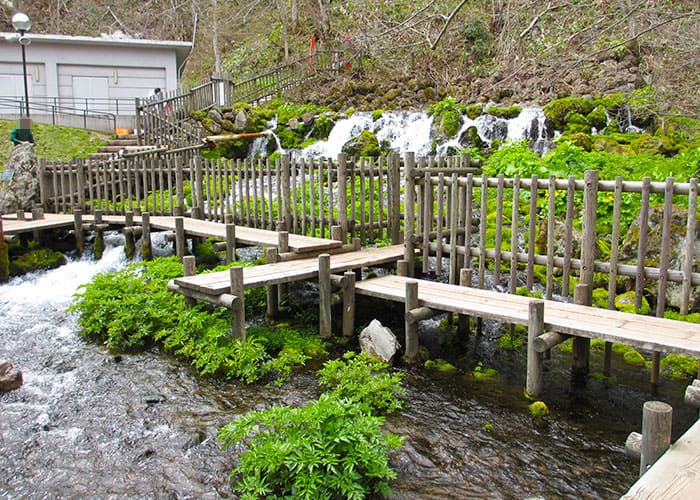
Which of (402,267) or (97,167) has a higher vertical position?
(97,167)

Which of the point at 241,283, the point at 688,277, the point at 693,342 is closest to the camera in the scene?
the point at 693,342

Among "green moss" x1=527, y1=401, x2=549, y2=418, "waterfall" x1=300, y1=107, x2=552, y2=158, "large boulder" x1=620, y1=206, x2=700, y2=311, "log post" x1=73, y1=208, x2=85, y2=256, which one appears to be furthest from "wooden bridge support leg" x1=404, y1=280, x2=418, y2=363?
"waterfall" x1=300, y1=107, x2=552, y2=158

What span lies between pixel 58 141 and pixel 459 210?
1836cm

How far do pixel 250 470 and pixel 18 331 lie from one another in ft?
21.2

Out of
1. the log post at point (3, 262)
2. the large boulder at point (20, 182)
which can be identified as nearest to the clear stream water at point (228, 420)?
the log post at point (3, 262)

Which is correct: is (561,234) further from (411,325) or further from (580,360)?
(411,325)

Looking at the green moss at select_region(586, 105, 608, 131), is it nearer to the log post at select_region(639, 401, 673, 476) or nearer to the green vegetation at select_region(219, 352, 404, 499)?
the green vegetation at select_region(219, 352, 404, 499)

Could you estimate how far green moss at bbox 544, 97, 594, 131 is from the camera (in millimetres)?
19250

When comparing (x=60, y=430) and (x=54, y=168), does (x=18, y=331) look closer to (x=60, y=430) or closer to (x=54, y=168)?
(x=60, y=430)

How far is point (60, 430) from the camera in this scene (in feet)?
21.8

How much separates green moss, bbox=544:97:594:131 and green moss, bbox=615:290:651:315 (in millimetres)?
10463

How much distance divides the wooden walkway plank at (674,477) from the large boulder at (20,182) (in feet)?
51.0

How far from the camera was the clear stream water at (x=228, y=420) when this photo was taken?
5.62m

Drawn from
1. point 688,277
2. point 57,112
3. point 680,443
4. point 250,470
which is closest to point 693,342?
point 688,277
